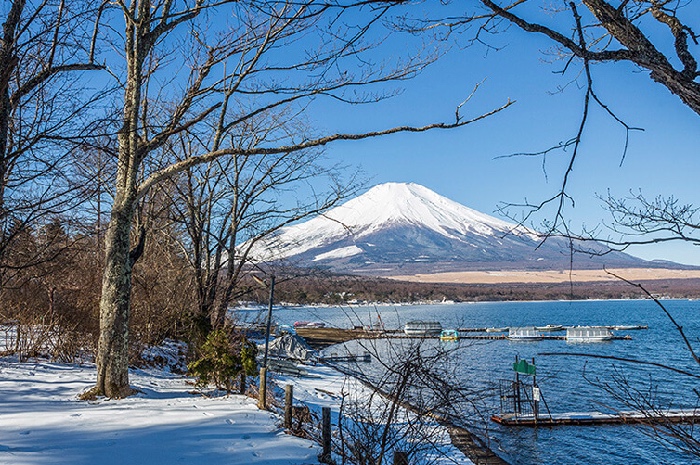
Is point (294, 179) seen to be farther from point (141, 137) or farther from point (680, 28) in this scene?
point (680, 28)

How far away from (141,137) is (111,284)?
8.58ft

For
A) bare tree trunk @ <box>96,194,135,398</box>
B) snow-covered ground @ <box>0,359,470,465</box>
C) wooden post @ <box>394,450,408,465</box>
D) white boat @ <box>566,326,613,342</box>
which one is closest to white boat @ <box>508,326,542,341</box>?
white boat @ <box>566,326,613,342</box>

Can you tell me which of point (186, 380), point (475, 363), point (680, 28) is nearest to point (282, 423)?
point (186, 380)

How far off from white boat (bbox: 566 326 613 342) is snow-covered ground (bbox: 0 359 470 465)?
5920cm

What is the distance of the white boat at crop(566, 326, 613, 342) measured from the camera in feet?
200

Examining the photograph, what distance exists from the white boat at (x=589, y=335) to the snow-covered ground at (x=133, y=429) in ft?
194

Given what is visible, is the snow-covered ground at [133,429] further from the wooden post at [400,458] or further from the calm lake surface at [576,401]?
the calm lake surface at [576,401]

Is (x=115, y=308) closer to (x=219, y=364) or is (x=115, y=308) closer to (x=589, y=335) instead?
(x=219, y=364)

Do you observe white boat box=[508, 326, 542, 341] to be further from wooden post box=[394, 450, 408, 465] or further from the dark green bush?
wooden post box=[394, 450, 408, 465]

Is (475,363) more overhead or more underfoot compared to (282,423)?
more underfoot

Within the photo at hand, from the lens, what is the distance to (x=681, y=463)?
54.6 feet

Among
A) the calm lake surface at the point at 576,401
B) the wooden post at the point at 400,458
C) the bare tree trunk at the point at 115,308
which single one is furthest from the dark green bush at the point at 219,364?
the wooden post at the point at 400,458

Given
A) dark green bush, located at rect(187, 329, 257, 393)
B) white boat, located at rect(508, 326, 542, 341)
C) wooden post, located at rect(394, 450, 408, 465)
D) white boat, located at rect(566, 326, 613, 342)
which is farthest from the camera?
white boat, located at rect(508, 326, 542, 341)

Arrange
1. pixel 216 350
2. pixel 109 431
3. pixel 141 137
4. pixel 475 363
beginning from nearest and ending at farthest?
pixel 109 431 < pixel 141 137 < pixel 216 350 < pixel 475 363
